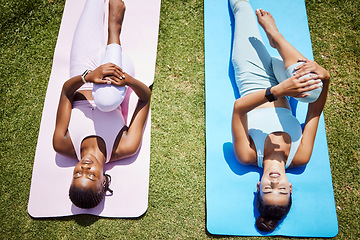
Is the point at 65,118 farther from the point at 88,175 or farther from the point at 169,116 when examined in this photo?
the point at 169,116

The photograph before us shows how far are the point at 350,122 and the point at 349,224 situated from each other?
4.24 ft

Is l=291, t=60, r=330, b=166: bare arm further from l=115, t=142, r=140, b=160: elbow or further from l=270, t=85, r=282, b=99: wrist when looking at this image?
l=115, t=142, r=140, b=160: elbow

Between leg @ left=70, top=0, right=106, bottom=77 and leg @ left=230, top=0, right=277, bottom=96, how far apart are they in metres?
1.67

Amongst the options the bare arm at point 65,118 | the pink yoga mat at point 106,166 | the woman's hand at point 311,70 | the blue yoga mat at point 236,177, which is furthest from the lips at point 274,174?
the bare arm at point 65,118

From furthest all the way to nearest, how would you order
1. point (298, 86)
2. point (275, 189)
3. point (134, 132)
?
point (134, 132)
point (275, 189)
point (298, 86)

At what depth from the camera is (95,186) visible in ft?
8.60

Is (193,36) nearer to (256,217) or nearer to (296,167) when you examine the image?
(296,167)

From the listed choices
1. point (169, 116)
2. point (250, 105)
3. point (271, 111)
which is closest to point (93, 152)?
point (169, 116)

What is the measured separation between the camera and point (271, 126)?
9.48 ft

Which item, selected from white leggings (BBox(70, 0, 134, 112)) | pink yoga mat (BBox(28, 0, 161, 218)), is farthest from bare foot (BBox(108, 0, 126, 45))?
pink yoga mat (BBox(28, 0, 161, 218))

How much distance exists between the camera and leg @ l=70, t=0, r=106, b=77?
10.1 ft

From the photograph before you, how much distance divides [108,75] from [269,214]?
2169 mm

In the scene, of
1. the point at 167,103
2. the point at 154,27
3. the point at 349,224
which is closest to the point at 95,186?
the point at 167,103

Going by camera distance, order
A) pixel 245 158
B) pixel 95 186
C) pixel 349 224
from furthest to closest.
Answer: pixel 349 224 → pixel 245 158 → pixel 95 186
